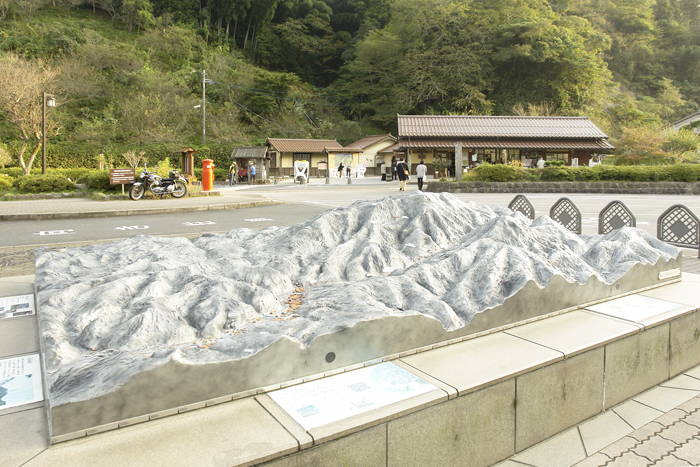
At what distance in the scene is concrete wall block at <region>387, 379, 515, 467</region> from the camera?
2268mm

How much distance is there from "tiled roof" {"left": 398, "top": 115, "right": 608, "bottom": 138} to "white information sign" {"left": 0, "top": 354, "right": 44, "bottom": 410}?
1377 inches

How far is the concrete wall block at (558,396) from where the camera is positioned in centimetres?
273

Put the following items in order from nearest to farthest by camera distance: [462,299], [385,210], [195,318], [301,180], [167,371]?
[167,371] → [195,318] → [462,299] → [385,210] → [301,180]

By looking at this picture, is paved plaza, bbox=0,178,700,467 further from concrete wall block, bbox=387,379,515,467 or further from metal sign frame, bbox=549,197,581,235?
metal sign frame, bbox=549,197,581,235

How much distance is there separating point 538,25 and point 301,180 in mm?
29052

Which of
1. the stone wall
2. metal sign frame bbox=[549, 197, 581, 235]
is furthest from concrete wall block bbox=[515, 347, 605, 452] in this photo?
the stone wall

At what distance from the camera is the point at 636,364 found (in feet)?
11.0

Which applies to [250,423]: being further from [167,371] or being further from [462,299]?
[462,299]

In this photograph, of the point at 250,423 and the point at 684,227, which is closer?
the point at 250,423

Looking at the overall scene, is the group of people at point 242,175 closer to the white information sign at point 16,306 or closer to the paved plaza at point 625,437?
the white information sign at point 16,306

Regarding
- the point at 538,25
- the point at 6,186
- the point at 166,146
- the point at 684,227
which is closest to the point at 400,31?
Answer: the point at 538,25

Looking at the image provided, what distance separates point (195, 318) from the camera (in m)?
3.05

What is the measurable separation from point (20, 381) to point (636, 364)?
12.3ft

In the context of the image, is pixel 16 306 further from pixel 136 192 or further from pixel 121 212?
pixel 136 192
